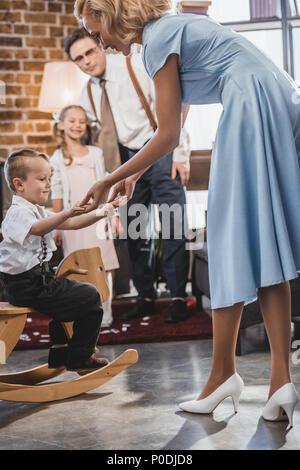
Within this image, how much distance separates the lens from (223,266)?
5.30ft

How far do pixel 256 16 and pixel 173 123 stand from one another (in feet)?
11.4

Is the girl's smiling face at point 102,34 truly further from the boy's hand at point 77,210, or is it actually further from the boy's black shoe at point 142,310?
the boy's black shoe at point 142,310

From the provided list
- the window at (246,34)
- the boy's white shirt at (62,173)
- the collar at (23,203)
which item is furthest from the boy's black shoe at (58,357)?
the window at (246,34)

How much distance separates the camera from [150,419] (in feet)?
5.62

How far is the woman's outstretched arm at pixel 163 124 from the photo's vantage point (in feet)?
5.22

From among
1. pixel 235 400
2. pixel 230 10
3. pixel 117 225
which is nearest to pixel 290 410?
pixel 235 400

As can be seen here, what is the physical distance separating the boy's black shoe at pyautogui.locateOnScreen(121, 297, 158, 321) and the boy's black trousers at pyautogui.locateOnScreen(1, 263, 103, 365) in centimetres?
119

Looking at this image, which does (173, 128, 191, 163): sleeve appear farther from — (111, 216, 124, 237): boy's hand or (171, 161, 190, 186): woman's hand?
(111, 216, 124, 237): boy's hand

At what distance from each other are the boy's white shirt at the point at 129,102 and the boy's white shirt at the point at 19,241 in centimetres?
130

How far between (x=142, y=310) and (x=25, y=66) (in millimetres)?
2390

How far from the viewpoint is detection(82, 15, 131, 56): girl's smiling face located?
64.1 inches

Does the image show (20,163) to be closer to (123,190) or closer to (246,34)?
(123,190)
